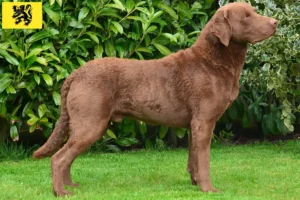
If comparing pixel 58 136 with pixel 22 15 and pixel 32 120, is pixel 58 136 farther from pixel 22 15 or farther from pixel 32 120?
pixel 22 15

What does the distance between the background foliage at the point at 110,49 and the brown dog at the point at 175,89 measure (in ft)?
5.25

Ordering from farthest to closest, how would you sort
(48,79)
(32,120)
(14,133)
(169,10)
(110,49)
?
(169,10)
(110,49)
(14,133)
(32,120)
(48,79)

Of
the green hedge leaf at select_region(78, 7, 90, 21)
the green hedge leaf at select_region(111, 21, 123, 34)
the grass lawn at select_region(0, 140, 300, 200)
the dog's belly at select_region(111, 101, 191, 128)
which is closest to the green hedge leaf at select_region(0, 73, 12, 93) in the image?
the grass lawn at select_region(0, 140, 300, 200)

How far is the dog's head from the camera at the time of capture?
17.8ft

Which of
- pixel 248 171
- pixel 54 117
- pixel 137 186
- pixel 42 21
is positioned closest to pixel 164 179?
pixel 137 186

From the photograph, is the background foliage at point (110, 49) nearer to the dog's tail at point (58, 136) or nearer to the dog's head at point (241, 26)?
the dog's tail at point (58, 136)

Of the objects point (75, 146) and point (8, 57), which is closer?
point (75, 146)

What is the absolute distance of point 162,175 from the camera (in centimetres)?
637

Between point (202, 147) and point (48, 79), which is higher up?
point (48, 79)

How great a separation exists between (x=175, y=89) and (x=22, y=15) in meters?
2.20

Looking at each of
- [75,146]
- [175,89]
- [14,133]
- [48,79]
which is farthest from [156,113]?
[14,133]

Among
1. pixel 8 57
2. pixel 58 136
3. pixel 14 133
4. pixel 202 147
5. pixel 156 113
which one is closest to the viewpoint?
pixel 202 147

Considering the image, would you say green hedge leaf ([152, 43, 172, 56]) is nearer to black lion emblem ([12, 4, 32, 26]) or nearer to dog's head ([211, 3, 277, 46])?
black lion emblem ([12, 4, 32, 26])

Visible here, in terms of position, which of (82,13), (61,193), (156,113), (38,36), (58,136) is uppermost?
(82,13)
